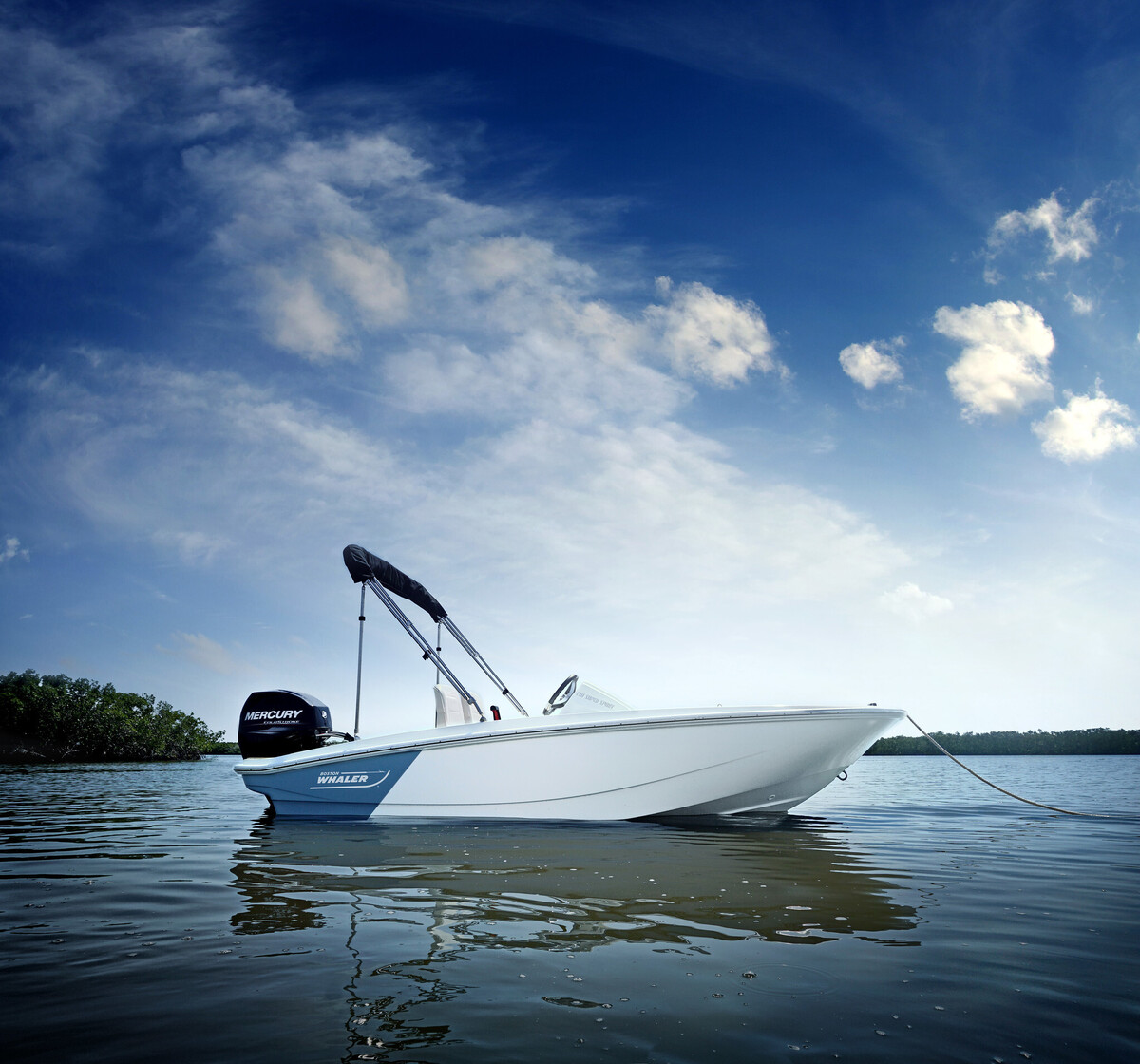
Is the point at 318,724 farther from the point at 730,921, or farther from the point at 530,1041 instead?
the point at 530,1041

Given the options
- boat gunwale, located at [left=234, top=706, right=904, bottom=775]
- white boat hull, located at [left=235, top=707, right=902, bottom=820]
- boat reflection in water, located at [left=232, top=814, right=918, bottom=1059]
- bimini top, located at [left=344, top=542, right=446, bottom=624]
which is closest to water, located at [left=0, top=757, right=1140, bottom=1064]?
boat reflection in water, located at [left=232, top=814, right=918, bottom=1059]

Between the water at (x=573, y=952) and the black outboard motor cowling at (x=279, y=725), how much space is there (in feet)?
10.9

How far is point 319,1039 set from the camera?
2.50 m

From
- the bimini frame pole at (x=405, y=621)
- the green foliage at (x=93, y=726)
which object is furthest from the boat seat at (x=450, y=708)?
the green foliage at (x=93, y=726)

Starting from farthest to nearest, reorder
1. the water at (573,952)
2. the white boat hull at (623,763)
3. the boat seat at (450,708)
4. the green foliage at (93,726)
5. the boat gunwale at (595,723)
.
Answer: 1. the green foliage at (93,726)
2. the boat seat at (450,708)
3. the white boat hull at (623,763)
4. the boat gunwale at (595,723)
5. the water at (573,952)

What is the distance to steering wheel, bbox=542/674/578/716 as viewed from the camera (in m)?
9.35

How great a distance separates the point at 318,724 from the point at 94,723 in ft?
209

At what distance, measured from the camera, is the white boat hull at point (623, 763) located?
8.41 m

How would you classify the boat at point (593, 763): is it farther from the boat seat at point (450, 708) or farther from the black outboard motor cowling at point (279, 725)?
the boat seat at point (450, 708)

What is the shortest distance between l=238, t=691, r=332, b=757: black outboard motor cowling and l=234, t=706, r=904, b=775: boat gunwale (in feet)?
2.90

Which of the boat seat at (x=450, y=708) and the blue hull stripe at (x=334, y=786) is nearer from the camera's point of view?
the blue hull stripe at (x=334, y=786)

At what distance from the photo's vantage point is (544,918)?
426 cm

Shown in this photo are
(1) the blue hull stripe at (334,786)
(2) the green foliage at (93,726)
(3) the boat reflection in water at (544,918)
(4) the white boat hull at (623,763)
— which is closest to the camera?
(3) the boat reflection in water at (544,918)

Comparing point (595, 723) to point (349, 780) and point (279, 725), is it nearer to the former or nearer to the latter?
point (349, 780)
